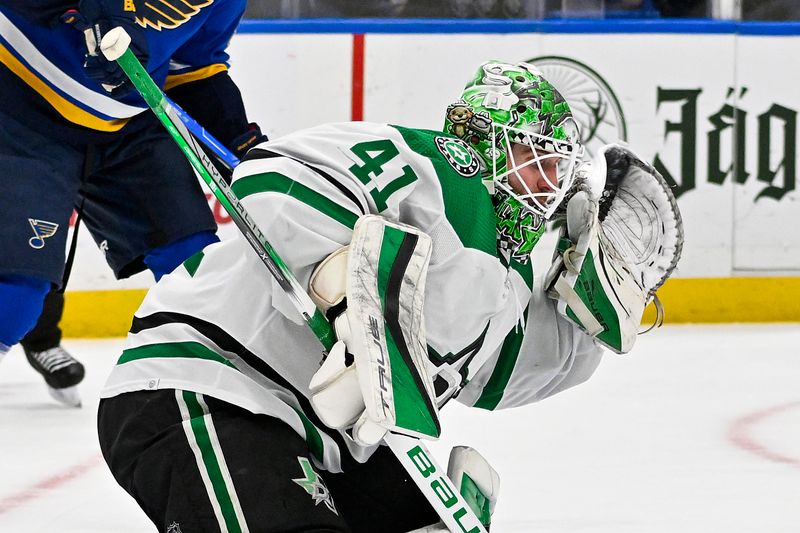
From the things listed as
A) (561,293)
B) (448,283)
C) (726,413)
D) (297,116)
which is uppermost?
(448,283)

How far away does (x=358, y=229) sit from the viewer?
1345 mm

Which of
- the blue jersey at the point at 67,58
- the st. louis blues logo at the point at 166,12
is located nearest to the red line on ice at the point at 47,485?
the blue jersey at the point at 67,58

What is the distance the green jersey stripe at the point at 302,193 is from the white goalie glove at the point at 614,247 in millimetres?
451

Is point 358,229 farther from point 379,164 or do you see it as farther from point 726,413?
point 726,413

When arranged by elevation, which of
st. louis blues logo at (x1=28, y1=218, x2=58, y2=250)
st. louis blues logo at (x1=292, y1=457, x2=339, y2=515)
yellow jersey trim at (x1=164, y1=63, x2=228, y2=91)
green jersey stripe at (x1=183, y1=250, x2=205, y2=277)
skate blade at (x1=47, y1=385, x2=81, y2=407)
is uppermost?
yellow jersey trim at (x1=164, y1=63, x2=228, y2=91)

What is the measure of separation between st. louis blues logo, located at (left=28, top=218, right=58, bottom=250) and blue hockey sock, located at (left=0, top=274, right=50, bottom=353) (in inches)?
2.4

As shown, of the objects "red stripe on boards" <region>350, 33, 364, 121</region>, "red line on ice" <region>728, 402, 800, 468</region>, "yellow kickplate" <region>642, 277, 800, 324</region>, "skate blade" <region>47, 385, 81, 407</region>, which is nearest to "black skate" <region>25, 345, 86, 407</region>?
"skate blade" <region>47, 385, 81, 407</region>

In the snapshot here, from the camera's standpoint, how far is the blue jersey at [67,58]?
230 centimetres

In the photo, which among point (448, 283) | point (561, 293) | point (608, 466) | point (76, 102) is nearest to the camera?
point (448, 283)

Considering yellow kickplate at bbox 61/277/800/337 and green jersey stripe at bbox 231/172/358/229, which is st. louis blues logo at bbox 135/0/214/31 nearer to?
green jersey stripe at bbox 231/172/358/229

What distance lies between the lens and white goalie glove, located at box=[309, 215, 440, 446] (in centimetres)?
130

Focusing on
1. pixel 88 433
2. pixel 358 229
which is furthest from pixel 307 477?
pixel 88 433

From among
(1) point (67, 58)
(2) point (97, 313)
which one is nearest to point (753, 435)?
(1) point (67, 58)

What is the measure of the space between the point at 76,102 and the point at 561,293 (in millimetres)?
1076
